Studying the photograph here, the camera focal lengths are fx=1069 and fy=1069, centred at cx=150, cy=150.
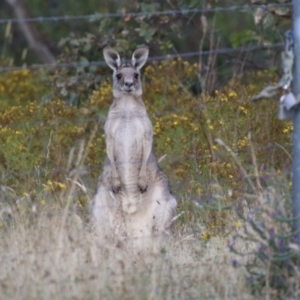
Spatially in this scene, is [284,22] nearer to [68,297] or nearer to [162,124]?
[162,124]

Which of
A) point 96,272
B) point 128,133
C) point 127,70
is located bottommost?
point 96,272

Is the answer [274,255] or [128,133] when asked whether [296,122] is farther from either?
[128,133]

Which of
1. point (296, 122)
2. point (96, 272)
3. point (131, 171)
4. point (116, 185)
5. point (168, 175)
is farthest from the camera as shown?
point (168, 175)

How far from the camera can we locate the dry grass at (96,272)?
18.5 ft

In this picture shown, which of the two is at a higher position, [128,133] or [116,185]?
[128,133]

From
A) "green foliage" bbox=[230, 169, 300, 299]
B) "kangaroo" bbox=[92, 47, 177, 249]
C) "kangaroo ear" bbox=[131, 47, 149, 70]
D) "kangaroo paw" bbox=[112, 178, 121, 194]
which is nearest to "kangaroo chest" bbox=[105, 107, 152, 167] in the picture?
"kangaroo" bbox=[92, 47, 177, 249]

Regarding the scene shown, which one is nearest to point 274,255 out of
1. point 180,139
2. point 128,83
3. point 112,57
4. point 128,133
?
point 128,133

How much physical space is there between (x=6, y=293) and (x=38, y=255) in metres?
0.36

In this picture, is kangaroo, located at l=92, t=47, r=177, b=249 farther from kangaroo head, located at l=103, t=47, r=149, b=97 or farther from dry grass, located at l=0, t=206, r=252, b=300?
dry grass, located at l=0, t=206, r=252, b=300

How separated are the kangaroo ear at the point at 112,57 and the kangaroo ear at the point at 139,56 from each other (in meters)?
0.14

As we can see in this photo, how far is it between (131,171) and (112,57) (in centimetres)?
94

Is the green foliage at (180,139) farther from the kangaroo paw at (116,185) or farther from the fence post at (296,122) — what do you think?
the fence post at (296,122)

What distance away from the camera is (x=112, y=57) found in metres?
8.64

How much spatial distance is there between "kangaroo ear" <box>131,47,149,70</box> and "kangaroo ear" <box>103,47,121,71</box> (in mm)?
135
